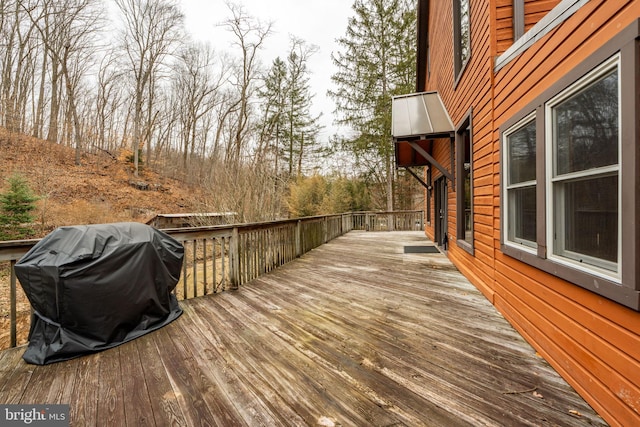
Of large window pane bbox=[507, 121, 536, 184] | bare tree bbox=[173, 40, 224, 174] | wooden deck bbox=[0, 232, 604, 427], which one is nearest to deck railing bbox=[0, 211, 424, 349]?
wooden deck bbox=[0, 232, 604, 427]

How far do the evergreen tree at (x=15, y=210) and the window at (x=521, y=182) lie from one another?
38.2 feet

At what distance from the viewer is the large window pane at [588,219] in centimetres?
147

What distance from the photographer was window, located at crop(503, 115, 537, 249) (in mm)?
2287

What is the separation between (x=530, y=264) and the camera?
7.22ft

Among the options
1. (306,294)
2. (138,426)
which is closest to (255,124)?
Result: (306,294)

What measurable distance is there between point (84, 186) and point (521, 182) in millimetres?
17158

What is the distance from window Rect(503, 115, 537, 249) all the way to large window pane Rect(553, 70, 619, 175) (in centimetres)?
37

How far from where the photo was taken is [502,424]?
4.53 feet

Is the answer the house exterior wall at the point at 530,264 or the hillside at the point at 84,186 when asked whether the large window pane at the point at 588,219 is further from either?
the hillside at the point at 84,186

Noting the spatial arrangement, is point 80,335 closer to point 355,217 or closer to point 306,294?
point 306,294

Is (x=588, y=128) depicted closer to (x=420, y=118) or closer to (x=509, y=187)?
(x=509, y=187)

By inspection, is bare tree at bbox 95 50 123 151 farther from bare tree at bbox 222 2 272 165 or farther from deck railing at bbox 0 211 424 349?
deck railing at bbox 0 211 424 349

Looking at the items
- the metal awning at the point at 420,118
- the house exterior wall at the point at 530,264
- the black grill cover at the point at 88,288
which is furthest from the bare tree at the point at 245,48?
the house exterior wall at the point at 530,264

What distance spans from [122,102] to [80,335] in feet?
69.6
